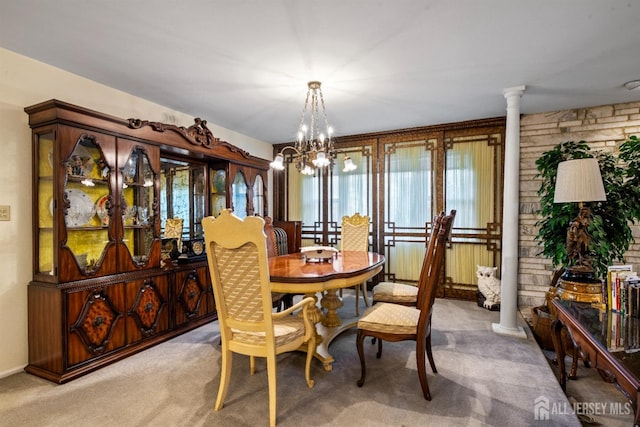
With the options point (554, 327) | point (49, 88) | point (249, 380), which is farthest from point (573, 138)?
point (49, 88)

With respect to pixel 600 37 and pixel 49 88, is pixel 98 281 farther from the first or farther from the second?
pixel 600 37

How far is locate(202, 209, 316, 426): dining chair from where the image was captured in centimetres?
171

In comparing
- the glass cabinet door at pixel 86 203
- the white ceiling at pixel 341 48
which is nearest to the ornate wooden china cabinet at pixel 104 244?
the glass cabinet door at pixel 86 203

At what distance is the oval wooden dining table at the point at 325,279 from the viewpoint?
2150 millimetres

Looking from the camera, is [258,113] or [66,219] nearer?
[66,219]

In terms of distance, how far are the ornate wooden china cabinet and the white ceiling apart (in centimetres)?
51

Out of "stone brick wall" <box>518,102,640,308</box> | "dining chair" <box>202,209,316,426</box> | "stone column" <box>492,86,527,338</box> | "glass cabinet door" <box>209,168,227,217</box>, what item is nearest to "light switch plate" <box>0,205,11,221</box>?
"dining chair" <box>202,209,316,426</box>

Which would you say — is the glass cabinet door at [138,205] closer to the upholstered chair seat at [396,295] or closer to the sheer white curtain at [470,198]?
the upholstered chair seat at [396,295]

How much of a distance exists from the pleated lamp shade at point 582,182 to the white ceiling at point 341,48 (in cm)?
94

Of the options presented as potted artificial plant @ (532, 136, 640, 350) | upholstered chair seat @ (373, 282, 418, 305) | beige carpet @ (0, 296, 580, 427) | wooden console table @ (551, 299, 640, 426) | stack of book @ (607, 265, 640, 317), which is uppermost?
potted artificial plant @ (532, 136, 640, 350)

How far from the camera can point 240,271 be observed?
1.78m

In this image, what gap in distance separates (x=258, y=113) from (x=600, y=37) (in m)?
3.35

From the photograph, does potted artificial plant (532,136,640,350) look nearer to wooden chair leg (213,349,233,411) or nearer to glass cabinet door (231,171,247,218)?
wooden chair leg (213,349,233,411)

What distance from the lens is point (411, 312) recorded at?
2.27 metres
